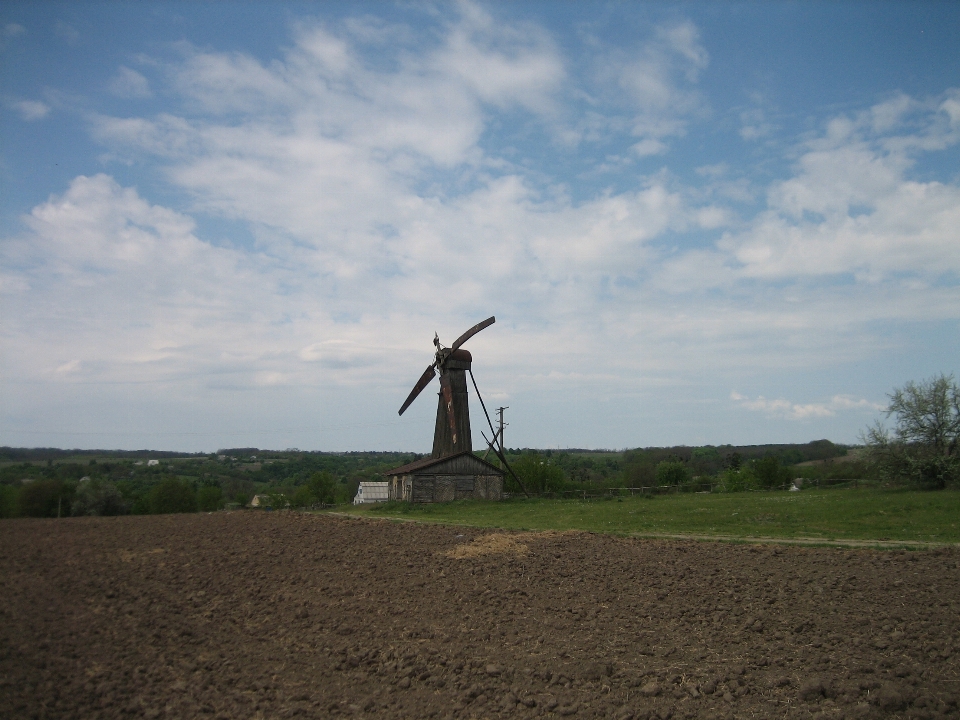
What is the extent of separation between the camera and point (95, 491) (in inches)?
1740

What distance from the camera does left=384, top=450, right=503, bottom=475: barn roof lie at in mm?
43469

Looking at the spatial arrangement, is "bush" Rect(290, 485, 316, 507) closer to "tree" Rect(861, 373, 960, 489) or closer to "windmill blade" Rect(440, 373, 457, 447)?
"windmill blade" Rect(440, 373, 457, 447)

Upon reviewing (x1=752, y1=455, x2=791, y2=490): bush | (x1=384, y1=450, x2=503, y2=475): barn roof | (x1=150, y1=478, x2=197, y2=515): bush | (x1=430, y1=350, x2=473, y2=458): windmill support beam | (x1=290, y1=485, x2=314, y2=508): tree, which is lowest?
(x1=290, y1=485, x2=314, y2=508): tree

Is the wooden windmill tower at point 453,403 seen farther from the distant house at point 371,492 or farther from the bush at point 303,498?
the bush at point 303,498

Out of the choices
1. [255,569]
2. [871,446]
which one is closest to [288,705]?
[255,569]

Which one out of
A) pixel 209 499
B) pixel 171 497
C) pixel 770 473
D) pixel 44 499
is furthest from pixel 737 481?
pixel 44 499

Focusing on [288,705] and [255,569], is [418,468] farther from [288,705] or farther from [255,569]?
[288,705]

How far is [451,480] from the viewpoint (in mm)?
44188

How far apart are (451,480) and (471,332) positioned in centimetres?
1287

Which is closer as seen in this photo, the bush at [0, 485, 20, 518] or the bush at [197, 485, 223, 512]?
the bush at [0, 485, 20, 518]

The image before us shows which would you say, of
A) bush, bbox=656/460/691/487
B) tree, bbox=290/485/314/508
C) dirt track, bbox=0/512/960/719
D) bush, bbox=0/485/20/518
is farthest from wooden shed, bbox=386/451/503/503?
bush, bbox=656/460/691/487

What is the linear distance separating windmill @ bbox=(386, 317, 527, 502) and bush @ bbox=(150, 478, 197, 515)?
16803 mm

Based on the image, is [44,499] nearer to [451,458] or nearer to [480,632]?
[451,458]

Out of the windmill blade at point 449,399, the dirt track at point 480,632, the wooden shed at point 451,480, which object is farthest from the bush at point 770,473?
the dirt track at point 480,632
